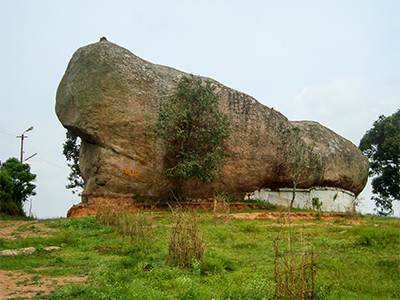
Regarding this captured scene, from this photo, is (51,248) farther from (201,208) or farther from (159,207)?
(201,208)

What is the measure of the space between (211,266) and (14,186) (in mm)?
15079

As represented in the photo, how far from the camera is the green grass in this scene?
4.40 m

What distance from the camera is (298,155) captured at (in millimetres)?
19844

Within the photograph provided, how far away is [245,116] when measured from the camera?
59.9 ft

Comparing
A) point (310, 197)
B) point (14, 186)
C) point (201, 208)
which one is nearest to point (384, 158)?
point (310, 197)

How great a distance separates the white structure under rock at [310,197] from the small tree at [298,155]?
50 centimetres

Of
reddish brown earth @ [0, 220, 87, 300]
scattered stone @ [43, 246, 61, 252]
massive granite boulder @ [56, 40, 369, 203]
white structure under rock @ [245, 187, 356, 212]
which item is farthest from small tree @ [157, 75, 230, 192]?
reddish brown earth @ [0, 220, 87, 300]

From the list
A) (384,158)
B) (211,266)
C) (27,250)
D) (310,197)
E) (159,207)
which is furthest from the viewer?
(384,158)

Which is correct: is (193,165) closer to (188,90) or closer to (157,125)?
(157,125)

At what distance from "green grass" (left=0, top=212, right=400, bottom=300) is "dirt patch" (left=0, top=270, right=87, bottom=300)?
0.59 feet

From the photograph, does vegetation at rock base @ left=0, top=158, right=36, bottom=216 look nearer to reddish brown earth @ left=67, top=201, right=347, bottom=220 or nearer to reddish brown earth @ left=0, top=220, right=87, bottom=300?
reddish brown earth @ left=67, top=201, right=347, bottom=220

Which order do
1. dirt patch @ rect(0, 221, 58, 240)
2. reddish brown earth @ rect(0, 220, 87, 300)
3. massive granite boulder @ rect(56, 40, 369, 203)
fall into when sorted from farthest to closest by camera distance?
massive granite boulder @ rect(56, 40, 369, 203) → dirt patch @ rect(0, 221, 58, 240) → reddish brown earth @ rect(0, 220, 87, 300)

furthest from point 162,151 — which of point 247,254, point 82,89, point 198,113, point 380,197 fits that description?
point 380,197

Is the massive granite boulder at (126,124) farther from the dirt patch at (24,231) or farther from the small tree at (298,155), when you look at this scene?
the dirt patch at (24,231)
